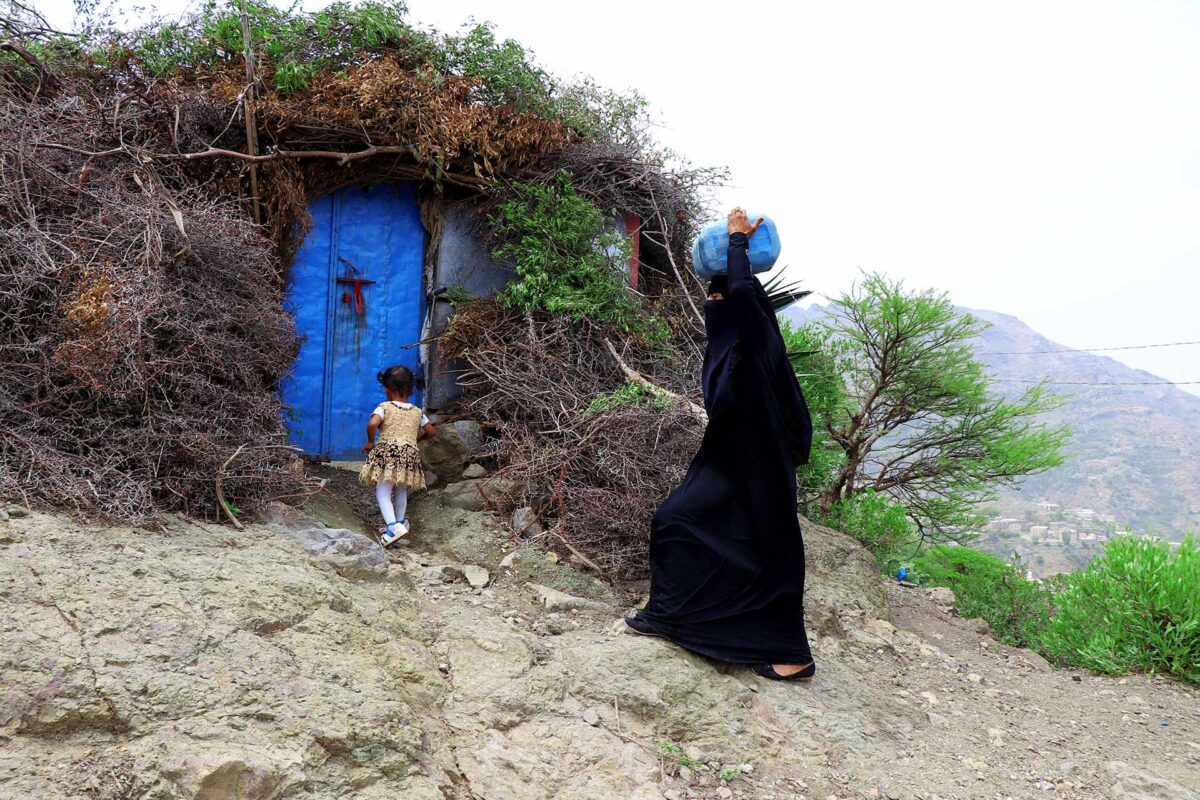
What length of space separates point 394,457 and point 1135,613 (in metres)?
4.93

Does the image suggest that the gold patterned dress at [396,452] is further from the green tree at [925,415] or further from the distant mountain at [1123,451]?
the distant mountain at [1123,451]

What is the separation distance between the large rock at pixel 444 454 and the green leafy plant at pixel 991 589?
5.27 m

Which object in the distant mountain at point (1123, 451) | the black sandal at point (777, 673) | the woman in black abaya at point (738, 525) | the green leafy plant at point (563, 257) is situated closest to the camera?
the woman in black abaya at point (738, 525)

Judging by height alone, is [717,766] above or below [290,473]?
below

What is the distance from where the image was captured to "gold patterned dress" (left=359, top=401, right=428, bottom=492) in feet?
15.0

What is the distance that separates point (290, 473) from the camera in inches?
162

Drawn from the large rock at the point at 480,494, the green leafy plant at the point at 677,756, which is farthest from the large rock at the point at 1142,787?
the large rock at the point at 480,494

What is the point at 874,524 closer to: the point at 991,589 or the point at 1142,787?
the point at 991,589

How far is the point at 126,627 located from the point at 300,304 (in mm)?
3438

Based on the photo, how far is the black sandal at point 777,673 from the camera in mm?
3590

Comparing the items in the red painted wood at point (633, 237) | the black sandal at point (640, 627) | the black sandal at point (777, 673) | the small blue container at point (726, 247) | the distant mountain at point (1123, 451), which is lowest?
the distant mountain at point (1123, 451)

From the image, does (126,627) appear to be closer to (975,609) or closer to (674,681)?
(674,681)

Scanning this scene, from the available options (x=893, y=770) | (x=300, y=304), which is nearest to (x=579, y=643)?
(x=893, y=770)

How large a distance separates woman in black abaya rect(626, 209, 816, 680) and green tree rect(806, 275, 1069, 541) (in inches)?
231
